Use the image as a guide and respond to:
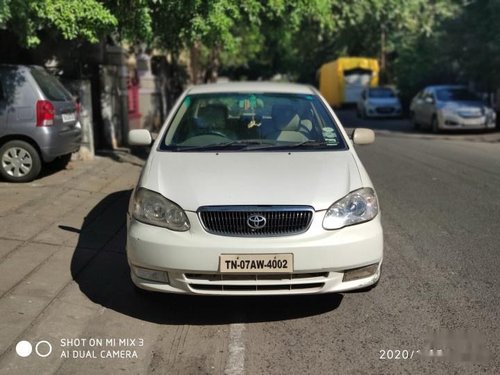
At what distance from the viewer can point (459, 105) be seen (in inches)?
760

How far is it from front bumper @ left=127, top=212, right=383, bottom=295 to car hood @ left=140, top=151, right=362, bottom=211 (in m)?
0.17

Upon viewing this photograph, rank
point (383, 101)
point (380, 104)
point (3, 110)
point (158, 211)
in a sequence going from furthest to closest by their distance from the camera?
point (383, 101)
point (380, 104)
point (3, 110)
point (158, 211)

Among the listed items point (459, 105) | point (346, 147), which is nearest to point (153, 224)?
point (346, 147)

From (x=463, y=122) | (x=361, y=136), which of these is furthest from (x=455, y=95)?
(x=361, y=136)

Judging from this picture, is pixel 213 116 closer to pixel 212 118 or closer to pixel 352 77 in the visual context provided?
pixel 212 118

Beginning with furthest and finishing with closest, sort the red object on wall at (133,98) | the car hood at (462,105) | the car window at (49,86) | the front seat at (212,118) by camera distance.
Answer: the car hood at (462,105), the red object on wall at (133,98), the car window at (49,86), the front seat at (212,118)

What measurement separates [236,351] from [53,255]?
8.41 feet

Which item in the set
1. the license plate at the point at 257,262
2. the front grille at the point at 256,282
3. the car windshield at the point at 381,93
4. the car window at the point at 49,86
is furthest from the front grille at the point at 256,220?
the car windshield at the point at 381,93

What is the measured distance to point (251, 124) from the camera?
18.1ft

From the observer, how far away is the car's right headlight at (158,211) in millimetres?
4180

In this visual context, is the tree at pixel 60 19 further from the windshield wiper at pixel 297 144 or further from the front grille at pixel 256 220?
the front grille at pixel 256 220

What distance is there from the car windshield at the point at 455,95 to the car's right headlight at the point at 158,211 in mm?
17199

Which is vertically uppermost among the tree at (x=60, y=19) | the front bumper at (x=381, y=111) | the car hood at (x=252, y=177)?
the tree at (x=60, y=19)

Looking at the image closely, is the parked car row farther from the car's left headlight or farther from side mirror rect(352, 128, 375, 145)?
the car's left headlight
